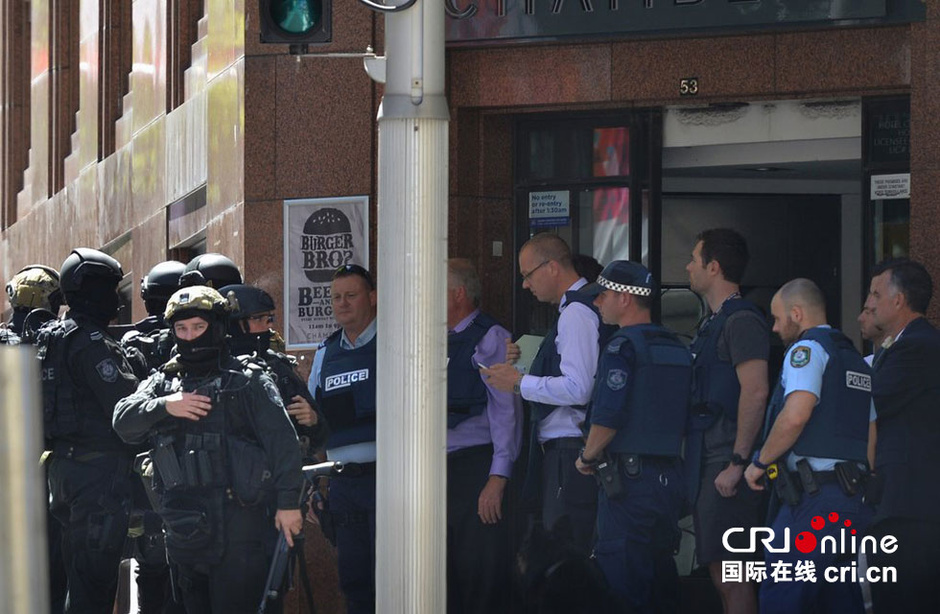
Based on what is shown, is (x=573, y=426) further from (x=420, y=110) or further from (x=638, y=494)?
(x=420, y=110)

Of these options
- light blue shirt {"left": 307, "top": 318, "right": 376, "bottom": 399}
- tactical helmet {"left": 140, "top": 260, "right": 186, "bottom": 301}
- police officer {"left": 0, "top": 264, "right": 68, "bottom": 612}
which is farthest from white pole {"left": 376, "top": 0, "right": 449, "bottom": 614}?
tactical helmet {"left": 140, "top": 260, "right": 186, "bottom": 301}

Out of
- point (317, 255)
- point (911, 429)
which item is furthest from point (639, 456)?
point (317, 255)

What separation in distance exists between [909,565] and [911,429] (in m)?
0.63

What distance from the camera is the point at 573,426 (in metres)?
7.66

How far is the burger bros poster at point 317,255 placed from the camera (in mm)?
9812

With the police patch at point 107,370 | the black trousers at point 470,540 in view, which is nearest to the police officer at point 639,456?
the black trousers at point 470,540

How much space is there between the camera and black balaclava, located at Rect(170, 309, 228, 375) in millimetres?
6762

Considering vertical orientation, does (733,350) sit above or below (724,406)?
above

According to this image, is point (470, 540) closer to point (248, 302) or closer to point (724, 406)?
point (724, 406)

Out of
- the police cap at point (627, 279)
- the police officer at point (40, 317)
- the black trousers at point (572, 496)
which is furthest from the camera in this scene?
the police officer at point (40, 317)

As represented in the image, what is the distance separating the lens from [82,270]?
8180mm

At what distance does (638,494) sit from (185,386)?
82.2 inches

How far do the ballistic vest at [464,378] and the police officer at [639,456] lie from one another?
96 centimetres

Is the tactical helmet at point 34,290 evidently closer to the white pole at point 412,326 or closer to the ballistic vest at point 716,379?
the ballistic vest at point 716,379
